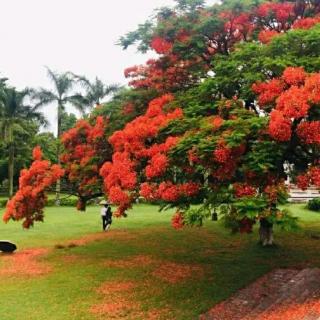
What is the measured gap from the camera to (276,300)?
12781 millimetres

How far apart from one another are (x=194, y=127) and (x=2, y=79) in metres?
44.3

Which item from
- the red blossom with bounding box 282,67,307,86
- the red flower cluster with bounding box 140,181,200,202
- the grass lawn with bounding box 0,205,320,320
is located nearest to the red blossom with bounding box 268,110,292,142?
the red blossom with bounding box 282,67,307,86

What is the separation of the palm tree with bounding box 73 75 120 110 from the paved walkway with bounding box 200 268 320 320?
105 feet

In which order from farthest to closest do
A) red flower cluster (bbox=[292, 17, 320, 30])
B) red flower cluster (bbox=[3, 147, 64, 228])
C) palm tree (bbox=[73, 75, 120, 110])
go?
palm tree (bbox=[73, 75, 120, 110]) < red flower cluster (bbox=[3, 147, 64, 228]) < red flower cluster (bbox=[292, 17, 320, 30])

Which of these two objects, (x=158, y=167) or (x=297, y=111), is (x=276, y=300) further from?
(x=297, y=111)

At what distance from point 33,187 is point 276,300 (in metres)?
9.70

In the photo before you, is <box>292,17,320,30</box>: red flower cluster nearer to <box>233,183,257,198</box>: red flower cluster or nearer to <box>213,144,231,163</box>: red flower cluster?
<box>213,144,231,163</box>: red flower cluster

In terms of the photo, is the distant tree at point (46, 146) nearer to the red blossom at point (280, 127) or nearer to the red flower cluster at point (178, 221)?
the red flower cluster at point (178, 221)

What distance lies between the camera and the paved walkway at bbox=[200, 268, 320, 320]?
10.3m

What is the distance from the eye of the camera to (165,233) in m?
25.9

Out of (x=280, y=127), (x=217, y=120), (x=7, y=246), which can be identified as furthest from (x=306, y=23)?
(x=7, y=246)

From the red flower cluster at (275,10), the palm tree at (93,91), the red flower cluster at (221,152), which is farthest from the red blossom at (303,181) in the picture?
the palm tree at (93,91)

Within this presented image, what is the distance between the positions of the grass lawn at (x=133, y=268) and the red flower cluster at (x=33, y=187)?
Answer: 1.89 m

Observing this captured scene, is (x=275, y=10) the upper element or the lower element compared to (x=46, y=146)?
upper
